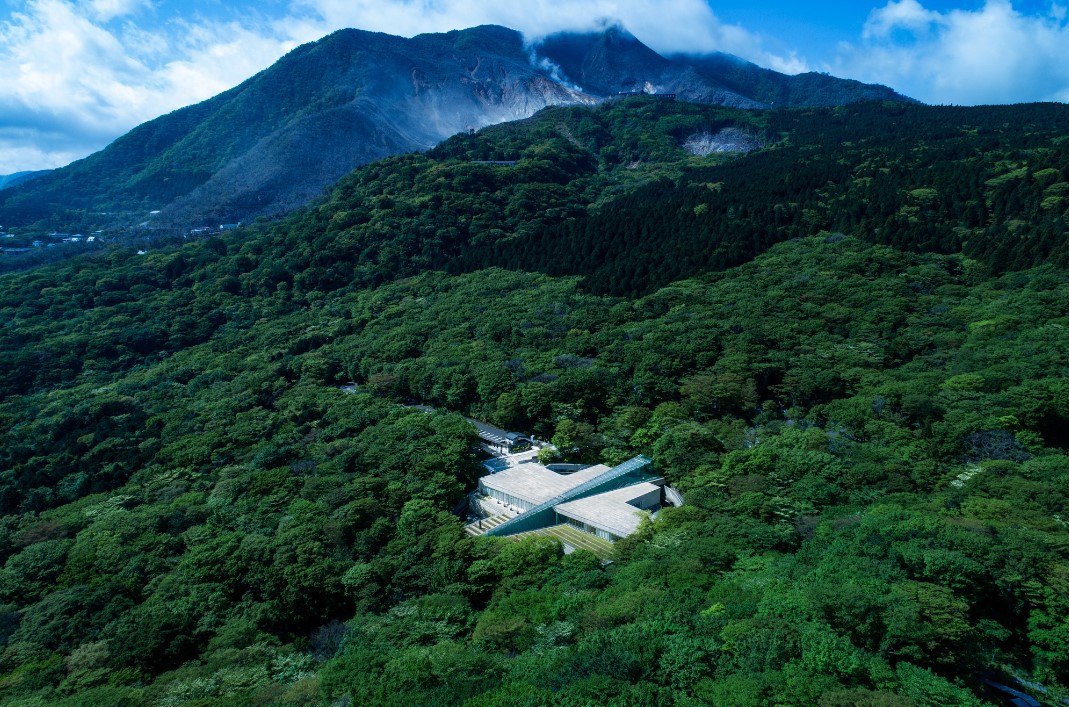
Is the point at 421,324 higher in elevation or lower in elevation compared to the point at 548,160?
lower

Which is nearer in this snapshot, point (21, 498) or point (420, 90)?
point (21, 498)

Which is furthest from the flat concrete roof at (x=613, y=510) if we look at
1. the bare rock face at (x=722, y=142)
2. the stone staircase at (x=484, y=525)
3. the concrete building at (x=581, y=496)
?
the bare rock face at (x=722, y=142)

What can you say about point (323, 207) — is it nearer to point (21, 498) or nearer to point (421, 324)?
point (421, 324)

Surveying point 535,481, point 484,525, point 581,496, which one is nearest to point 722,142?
point 535,481

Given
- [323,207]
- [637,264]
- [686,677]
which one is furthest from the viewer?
[323,207]

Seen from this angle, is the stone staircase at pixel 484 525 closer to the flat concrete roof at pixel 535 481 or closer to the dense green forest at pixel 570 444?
the flat concrete roof at pixel 535 481

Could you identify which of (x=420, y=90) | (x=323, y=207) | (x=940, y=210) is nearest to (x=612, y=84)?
(x=420, y=90)

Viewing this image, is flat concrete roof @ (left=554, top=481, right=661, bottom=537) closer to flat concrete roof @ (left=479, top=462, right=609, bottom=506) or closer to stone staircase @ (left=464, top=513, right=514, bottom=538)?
flat concrete roof @ (left=479, top=462, right=609, bottom=506)

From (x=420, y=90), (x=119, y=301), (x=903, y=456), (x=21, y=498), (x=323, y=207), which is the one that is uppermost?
(x=420, y=90)
